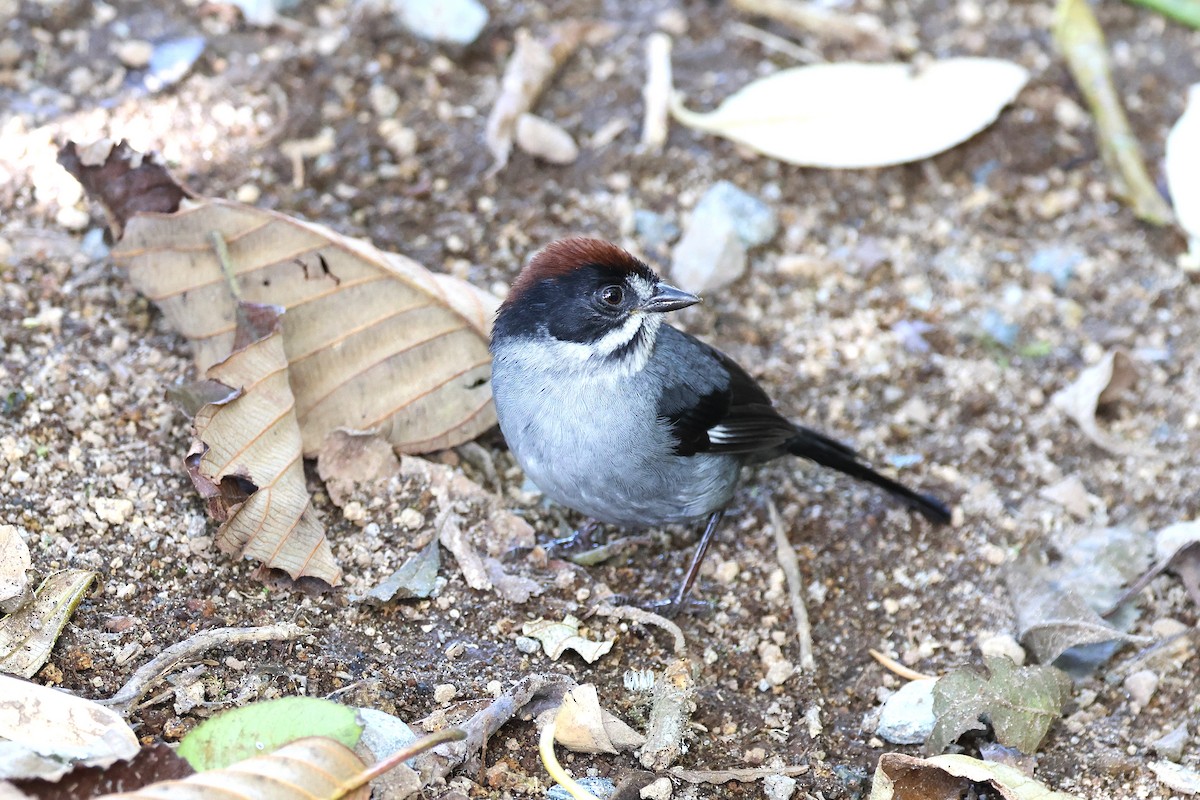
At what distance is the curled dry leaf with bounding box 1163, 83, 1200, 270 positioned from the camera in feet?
18.3

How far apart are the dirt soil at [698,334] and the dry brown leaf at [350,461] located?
10cm

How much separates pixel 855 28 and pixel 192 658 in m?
4.45

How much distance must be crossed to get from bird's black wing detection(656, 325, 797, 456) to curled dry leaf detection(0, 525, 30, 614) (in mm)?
2042

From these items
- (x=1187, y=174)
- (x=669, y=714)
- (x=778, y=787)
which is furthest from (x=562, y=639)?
(x=1187, y=174)

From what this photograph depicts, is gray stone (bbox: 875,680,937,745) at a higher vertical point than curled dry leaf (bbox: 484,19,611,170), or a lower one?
lower

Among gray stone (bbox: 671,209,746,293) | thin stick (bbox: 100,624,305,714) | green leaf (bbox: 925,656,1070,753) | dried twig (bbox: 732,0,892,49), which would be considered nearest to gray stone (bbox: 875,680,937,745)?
green leaf (bbox: 925,656,1070,753)

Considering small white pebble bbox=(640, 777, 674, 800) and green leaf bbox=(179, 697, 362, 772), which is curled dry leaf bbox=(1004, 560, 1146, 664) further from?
green leaf bbox=(179, 697, 362, 772)

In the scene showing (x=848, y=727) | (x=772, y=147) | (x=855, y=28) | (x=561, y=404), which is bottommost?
(x=848, y=727)

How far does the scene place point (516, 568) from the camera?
14.1ft

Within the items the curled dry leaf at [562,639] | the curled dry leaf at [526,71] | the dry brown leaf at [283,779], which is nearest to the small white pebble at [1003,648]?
the curled dry leaf at [562,639]

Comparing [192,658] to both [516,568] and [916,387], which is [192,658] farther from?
[916,387]

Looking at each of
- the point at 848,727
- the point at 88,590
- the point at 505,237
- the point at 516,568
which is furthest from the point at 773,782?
the point at 505,237

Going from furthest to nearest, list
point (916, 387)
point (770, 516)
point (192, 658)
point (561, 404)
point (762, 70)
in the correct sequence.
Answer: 1. point (762, 70)
2. point (916, 387)
3. point (770, 516)
4. point (561, 404)
5. point (192, 658)

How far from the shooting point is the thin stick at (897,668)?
416 centimetres
